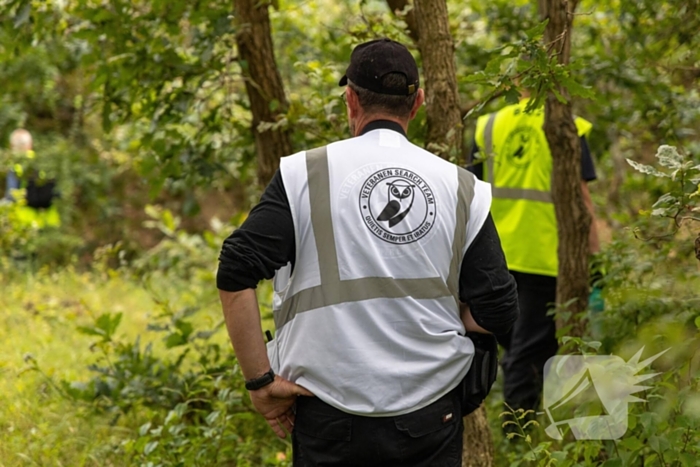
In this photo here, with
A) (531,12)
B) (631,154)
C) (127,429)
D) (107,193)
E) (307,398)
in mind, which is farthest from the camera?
(107,193)

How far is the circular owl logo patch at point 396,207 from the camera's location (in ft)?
6.83

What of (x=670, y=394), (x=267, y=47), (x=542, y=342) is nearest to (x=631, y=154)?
(x=542, y=342)

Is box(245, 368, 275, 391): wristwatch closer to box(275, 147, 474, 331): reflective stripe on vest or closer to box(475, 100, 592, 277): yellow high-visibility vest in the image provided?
box(275, 147, 474, 331): reflective stripe on vest

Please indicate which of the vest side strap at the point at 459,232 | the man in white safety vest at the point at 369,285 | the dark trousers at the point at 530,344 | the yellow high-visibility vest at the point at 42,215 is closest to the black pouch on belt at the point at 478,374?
the man in white safety vest at the point at 369,285

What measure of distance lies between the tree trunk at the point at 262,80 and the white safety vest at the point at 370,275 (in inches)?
74.8

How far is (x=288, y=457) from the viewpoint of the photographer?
3492 millimetres

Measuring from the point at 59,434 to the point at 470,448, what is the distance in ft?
7.16

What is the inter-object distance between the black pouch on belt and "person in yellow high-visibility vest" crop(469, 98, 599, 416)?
1850 millimetres

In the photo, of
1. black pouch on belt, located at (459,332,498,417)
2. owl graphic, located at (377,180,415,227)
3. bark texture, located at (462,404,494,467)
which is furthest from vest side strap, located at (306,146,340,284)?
bark texture, located at (462,404,494,467)

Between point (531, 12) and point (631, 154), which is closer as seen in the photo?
point (531, 12)

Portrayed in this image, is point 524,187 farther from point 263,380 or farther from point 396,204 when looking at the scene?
point 263,380

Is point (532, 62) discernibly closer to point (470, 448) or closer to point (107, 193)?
point (470, 448)

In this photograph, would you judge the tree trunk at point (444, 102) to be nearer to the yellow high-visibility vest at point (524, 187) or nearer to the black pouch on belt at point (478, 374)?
the yellow high-visibility vest at point (524, 187)

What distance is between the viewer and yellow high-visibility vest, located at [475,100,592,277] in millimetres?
4070
